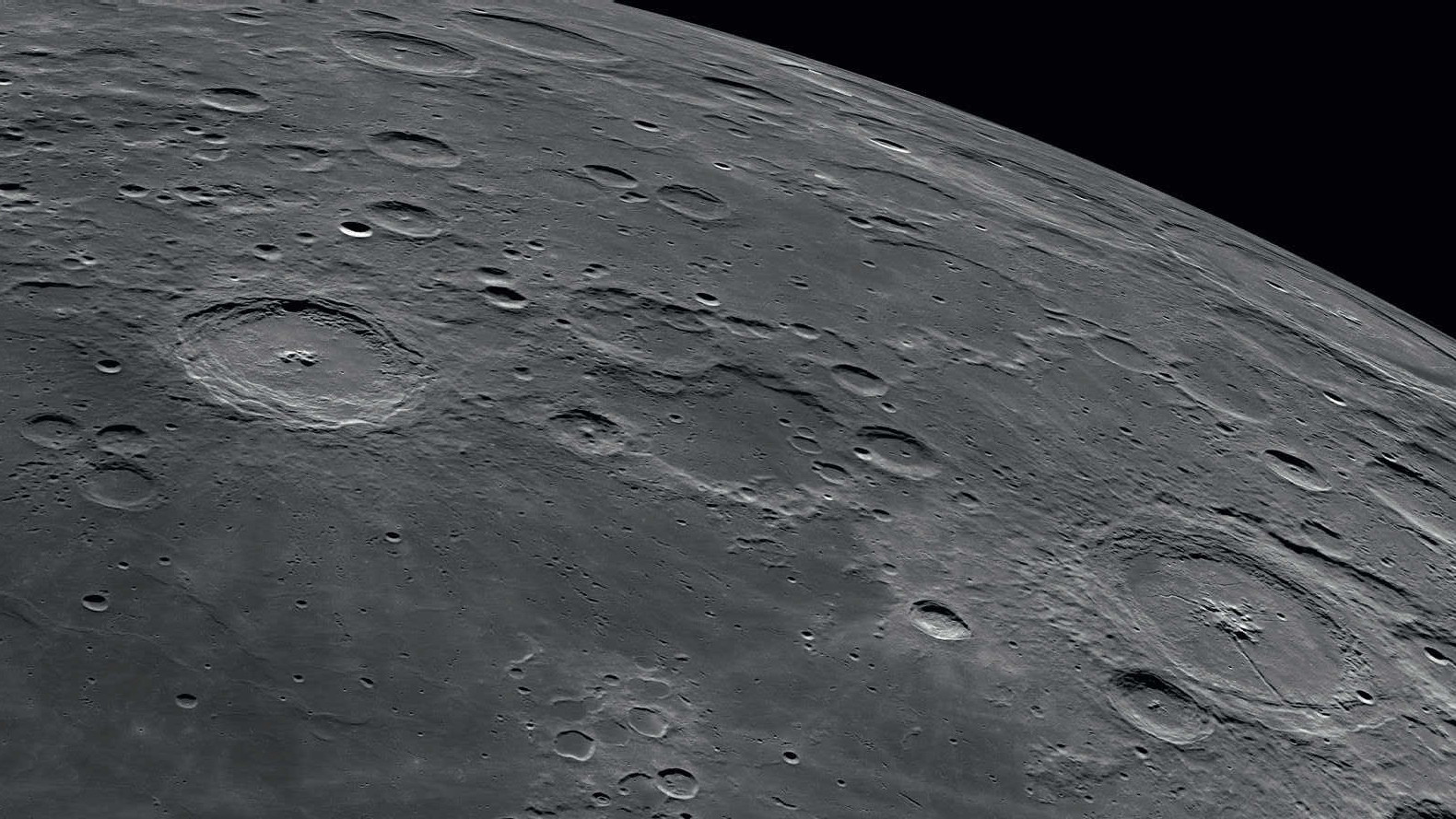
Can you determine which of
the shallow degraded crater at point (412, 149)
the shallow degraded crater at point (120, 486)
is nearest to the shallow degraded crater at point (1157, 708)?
the shallow degraded crater at point (120, 486)

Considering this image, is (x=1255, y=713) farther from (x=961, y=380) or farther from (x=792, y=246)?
(x=792, y=246)

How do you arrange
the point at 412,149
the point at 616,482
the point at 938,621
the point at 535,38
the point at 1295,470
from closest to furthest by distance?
the point at 938,621 < the point at 616,482 < the point at 1295,470 < the point at 412,149 < the point at 535,38

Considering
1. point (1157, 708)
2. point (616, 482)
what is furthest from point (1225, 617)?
point (616, 482)

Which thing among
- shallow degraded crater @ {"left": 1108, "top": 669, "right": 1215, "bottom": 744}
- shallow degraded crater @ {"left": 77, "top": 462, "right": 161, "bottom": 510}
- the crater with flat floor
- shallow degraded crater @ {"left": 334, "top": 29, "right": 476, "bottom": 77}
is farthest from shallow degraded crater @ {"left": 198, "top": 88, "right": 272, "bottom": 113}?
shallow degraded crater @ {"left": 1108, "top": 669, "right": 1215, "bottom": 744}

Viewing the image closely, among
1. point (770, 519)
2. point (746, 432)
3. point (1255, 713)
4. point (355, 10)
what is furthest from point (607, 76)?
point (1255, 713)

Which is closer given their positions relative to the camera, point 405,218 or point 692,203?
point 405,218

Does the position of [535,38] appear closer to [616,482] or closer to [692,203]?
[692,203]
